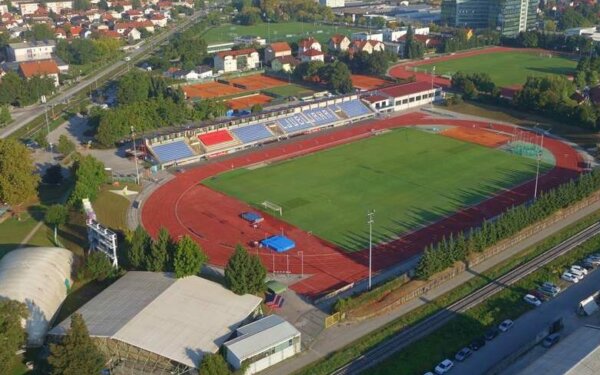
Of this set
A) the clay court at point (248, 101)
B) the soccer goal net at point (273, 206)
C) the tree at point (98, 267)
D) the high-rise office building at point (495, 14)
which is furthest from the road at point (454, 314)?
the high-rise office building at point (495, 14)

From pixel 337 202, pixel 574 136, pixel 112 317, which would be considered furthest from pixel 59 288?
pixel 574 136

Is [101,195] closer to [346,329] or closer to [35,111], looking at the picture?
[346,329]

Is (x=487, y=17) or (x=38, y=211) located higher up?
(x=487, y=17)

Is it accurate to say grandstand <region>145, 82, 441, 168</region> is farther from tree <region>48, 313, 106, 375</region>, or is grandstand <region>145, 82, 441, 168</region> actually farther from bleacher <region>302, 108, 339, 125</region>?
tree <region>48, 313, 106, 375</region>

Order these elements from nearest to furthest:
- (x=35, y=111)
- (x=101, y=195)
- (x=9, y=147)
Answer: (x=9, y=147)
(x=101, y=195)
(x=35, y=111)

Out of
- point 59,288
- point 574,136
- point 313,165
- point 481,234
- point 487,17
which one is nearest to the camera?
point 59,288

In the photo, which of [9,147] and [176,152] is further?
[176,152]
